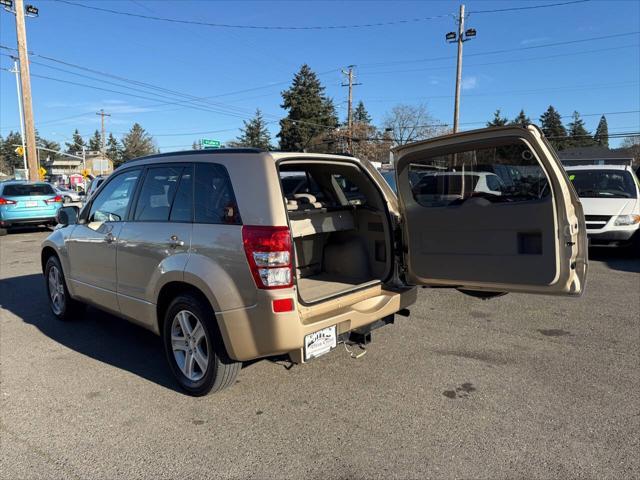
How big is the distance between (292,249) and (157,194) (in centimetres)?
154

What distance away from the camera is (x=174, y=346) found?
3.79 metres

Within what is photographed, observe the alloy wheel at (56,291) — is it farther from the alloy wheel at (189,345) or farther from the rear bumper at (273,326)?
the rear bumper at (273,326)

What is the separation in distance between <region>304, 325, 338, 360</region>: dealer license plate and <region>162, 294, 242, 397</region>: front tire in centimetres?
63

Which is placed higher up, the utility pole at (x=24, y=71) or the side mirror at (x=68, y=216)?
the utility pole at (x=24, y=71)

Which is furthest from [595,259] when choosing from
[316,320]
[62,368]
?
[62,368]

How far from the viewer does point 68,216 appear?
17.0 ft

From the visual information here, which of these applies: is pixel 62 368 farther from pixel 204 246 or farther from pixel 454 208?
pixel 454 208

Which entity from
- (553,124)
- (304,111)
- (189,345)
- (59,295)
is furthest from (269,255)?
(553,124)

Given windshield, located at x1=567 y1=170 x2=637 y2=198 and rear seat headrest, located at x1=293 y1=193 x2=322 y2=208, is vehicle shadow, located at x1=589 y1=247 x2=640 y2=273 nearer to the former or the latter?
windshield, located at x1=567 y1=170 x2=637 y2=198

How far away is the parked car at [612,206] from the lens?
8.99m

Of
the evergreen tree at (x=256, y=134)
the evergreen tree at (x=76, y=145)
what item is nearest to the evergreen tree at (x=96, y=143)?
the evergreen tree at (x=76, y=145)

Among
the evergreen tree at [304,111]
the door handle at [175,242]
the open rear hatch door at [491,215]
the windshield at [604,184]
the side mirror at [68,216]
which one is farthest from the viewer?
the evergreen tree at [304,111]

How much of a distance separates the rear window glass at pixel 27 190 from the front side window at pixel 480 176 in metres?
14.7

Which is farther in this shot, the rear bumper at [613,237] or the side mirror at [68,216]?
the rear bumper at [613,237]
